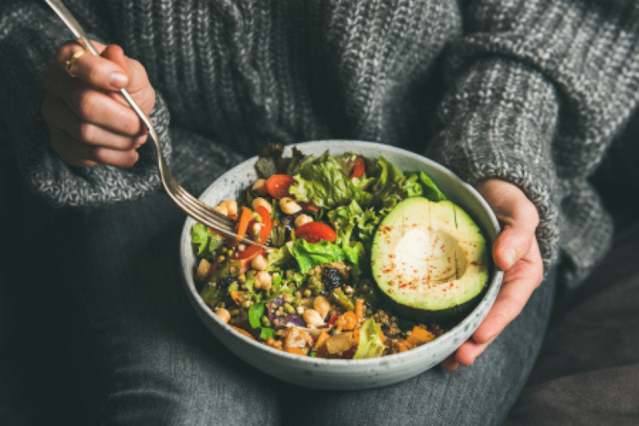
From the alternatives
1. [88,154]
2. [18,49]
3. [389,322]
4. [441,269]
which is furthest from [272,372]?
[18,49]

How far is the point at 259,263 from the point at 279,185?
173 millimetres

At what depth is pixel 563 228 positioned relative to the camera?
4.53 feet

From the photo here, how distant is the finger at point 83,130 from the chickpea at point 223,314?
301 mm

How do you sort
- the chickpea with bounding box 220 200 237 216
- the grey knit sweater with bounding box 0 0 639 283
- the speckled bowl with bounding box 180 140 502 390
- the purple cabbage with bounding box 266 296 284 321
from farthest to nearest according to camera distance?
the grey knit sweater with bounding box 0 0 639 283 → the chickpea with bounding box 220 200 237 216 → the purple cabbage with bounding box 266 296 284 321 → the speckled bowl with bounding box 180 140 502 390

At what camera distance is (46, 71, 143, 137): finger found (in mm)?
903

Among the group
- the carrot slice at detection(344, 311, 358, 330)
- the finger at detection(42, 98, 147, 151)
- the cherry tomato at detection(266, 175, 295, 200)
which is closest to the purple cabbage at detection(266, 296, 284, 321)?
the carrot slice at detection(344, 311, 358, 330)

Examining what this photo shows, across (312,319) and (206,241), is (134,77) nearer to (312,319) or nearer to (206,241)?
(206,241)

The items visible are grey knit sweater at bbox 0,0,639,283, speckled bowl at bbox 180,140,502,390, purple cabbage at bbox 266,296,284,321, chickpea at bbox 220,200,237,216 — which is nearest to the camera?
speckled bowl at bbox 180,140,502,390

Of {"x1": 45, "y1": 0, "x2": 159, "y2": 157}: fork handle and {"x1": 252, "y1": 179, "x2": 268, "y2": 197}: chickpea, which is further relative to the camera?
{"x1": 252, "y1": 179, "x2": 268, "y2": 197}: chickpea

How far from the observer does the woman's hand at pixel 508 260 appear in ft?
2.99

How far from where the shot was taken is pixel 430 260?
0.97 metres

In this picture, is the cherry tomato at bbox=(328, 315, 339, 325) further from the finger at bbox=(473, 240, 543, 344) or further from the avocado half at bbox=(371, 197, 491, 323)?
the finger at bbox=(473, 240, 543, 344)

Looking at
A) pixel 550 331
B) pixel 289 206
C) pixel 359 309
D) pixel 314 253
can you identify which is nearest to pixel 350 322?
pixel 359 309

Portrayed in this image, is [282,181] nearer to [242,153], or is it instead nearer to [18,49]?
[242,153]
